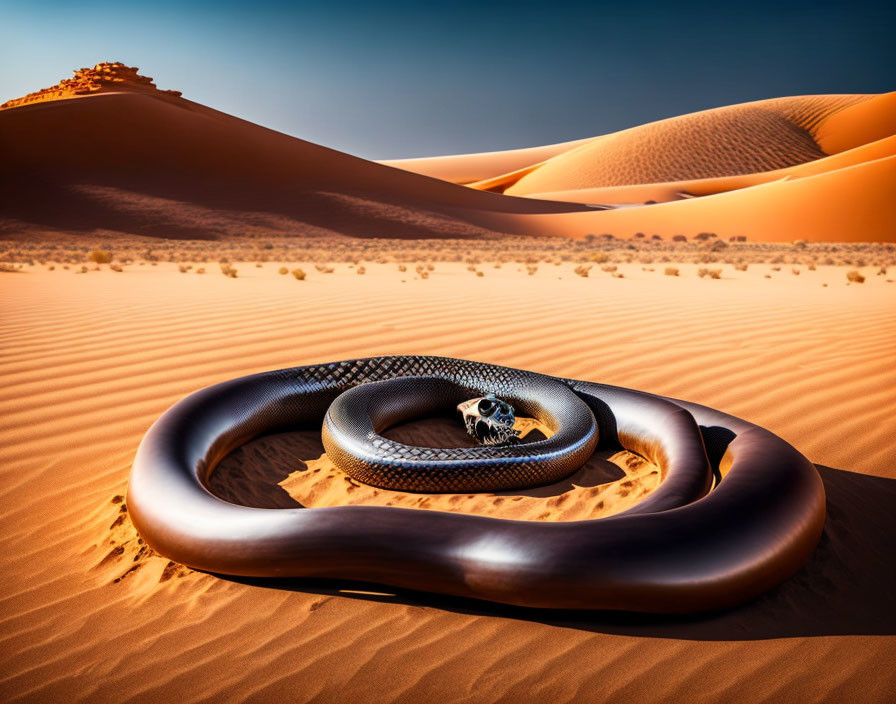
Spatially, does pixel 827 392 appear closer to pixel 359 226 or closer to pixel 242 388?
pixel 242 388

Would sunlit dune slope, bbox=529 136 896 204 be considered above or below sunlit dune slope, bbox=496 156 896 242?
above

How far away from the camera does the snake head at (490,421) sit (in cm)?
362

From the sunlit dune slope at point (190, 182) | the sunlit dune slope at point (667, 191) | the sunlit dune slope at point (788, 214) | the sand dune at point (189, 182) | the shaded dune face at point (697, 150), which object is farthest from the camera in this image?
the shaded dune face at point (697, 150)

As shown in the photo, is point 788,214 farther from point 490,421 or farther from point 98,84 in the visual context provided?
point 98,84

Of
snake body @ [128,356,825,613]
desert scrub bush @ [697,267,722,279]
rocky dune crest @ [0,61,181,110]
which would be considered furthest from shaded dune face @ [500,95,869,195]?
snake body @ [128,356,825,613]

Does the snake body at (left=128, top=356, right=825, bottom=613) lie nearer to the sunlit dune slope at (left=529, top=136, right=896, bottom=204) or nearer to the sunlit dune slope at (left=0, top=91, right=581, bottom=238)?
the sunlit dune slope at (left=0, top=91, right=581, bottom=238)

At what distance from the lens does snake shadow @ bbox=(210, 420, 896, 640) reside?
1984mm

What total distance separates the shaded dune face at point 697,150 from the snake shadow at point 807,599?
68.0 metres

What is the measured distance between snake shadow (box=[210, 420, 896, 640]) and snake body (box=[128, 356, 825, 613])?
0.07m

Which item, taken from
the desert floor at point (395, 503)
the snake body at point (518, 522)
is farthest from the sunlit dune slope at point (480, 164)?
the snake body at point (518, 522)

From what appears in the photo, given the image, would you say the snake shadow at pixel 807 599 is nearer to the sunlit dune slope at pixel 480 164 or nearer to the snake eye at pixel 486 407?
the snake eye at pixel 486 407

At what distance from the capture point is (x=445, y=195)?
40.3m

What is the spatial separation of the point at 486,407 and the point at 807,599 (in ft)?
6.38

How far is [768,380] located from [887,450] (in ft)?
4.00
